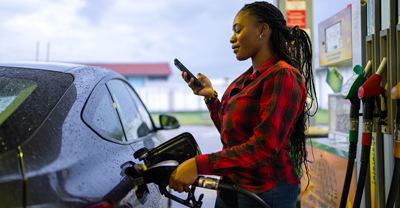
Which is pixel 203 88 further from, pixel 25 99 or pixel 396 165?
pixel 396 165

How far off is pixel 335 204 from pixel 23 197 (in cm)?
250

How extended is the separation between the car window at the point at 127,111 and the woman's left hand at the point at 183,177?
0.76m

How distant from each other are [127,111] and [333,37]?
188 cm

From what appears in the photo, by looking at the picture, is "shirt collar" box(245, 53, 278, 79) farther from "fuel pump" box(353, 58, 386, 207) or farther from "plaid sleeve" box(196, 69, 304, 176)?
"fuel pump" box(353, 58, 386, 207)

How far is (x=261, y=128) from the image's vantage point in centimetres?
118

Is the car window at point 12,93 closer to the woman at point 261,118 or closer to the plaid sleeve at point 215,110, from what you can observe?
the woman at point 261,118

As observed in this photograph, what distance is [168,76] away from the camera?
97.3 ft

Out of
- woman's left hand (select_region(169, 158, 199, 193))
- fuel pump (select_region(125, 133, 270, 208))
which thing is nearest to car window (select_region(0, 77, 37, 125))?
fuel pump (select_region(125, 133, 270, 208))

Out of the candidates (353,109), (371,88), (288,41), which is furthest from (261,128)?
(353,109)

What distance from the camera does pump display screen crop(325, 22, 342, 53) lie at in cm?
271

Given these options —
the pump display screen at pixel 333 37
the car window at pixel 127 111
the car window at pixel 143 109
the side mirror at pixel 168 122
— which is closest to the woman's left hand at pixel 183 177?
the car window at pixel 127 111

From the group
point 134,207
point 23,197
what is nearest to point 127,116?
point 134,207

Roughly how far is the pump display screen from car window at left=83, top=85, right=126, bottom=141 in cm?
196

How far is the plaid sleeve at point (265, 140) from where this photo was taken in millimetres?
1166
